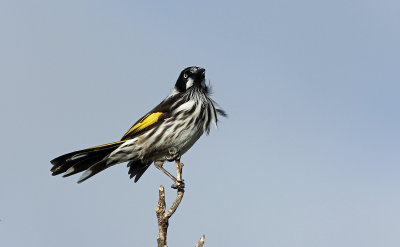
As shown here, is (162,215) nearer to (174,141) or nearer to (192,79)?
(174,141)

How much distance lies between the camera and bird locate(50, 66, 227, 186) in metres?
9.82

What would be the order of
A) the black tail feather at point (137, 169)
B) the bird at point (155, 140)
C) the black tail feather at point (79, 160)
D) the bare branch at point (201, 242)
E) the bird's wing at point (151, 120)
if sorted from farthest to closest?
the black tail feather at point (137, 169)
the bird's wing at point (151, 120)
the bird at point (155, 140)
the black tail feather at point (79, 160)
the bare branch at point (201, 242)

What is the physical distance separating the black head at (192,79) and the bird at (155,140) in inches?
14.9

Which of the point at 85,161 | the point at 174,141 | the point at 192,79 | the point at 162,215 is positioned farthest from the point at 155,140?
the point at 162,215

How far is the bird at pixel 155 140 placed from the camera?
982 centimetres

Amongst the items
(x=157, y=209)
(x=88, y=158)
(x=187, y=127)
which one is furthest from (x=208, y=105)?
(x=157, y=209)

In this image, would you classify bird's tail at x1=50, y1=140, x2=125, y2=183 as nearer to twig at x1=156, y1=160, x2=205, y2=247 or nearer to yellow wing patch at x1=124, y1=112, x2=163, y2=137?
yellow wing patch at x1=124, y1=112, x2=163, y2=137

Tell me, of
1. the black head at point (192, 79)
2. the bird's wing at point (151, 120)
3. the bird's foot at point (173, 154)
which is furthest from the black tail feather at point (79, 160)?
the black head at point (192, 79)

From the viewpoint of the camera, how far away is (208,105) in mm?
10547

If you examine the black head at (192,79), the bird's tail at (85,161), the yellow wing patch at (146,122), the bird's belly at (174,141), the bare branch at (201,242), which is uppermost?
the black head at (192,79)

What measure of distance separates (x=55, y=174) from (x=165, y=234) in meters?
3.88

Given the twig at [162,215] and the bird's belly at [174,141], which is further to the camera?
the bird's belly at [174,141]

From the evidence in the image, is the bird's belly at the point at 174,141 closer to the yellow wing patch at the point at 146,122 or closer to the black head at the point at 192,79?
the yellow wing patch at the point at 146,122

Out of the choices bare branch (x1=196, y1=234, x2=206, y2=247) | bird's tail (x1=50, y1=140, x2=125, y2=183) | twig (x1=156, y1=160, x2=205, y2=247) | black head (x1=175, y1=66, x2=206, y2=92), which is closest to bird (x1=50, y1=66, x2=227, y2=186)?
bird's tail (x1=50, y1=140, x2=125, y2=183)
